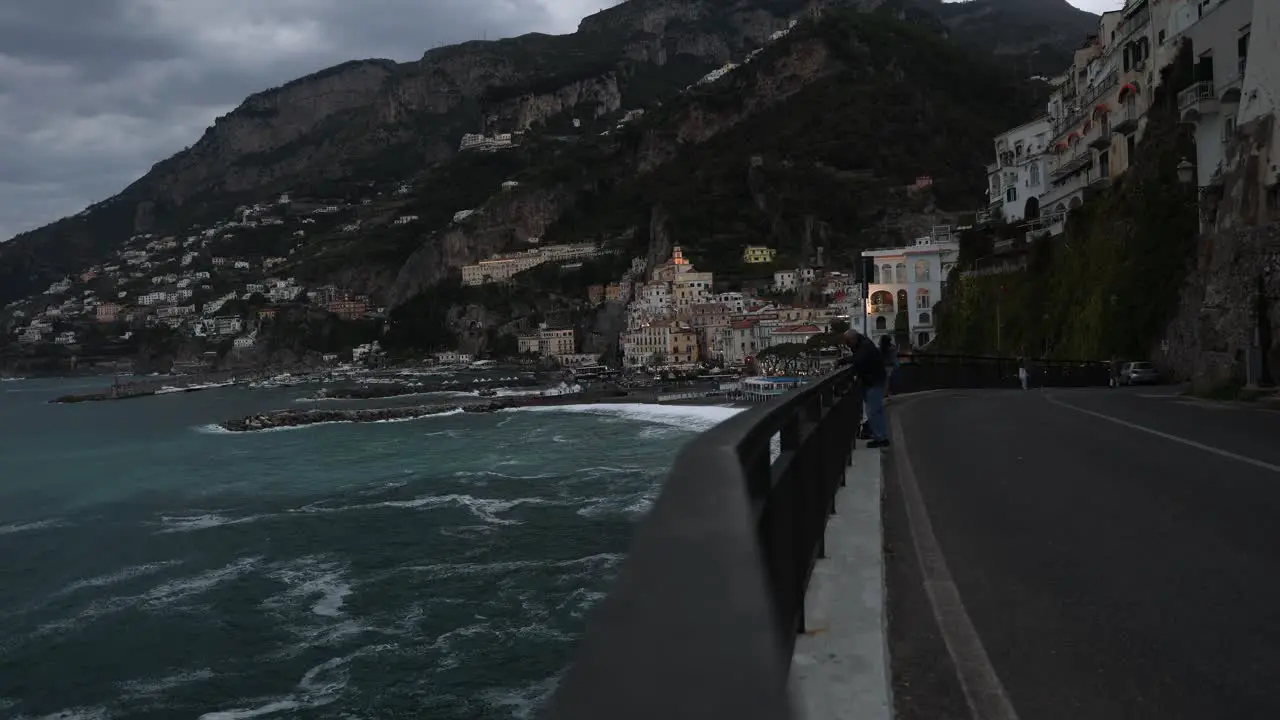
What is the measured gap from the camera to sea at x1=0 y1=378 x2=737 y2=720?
588 inches

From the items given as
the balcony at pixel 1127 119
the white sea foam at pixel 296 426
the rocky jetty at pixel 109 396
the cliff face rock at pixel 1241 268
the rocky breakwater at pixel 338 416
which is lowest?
the white sea foam at pixel 296 426

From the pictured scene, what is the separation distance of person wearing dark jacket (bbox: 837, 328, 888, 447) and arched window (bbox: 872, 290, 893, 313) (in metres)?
62.5

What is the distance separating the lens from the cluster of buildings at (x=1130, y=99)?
908 inches

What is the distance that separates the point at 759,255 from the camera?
140750mm

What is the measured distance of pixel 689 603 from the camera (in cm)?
122

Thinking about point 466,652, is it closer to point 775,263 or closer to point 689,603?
point 689,603

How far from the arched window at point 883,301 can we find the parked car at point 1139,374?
4370 centimetres

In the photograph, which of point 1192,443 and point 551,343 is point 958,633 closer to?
point 1192,443

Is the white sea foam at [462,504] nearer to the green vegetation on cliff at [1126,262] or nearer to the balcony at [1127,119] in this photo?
the green vegetation on cliff at [1126,262]

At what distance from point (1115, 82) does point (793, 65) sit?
14186 cm

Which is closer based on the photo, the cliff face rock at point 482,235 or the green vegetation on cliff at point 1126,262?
the green vegetation on cliff at point 1126,262

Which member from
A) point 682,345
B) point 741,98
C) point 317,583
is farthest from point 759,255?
point 317,583

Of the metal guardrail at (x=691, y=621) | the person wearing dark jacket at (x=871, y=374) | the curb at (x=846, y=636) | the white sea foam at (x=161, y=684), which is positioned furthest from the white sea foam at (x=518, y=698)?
the metal guardrail at (x=691, y=621)

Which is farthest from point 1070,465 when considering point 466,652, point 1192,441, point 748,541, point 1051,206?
point 1051,206
